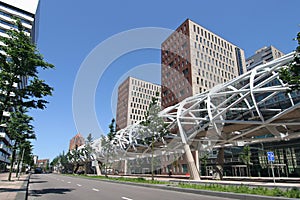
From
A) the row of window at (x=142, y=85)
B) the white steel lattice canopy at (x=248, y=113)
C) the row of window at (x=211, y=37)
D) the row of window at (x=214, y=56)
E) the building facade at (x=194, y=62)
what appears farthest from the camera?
the row of window at (x=142, y=85)

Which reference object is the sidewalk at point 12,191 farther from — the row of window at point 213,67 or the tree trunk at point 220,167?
the row of window at point 213,67

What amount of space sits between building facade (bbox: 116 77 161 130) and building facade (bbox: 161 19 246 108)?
1244 inches

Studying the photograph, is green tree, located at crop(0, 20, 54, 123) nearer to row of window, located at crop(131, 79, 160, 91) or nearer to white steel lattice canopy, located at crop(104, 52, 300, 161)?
white steel lattice canopy, located at crop(104, 52, 300, 161)

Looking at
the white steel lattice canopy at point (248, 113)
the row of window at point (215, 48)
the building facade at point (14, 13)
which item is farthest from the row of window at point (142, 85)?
the white steel lattice canopy at point (248, 113)

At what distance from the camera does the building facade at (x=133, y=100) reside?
108188 mm

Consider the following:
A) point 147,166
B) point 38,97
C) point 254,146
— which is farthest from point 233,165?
point 38,97

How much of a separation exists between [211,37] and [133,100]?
5136 cm

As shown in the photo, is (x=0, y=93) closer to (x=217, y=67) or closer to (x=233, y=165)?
(x=233, y=165)

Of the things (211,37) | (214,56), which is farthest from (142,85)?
(214,56)

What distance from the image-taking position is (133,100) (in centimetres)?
11138

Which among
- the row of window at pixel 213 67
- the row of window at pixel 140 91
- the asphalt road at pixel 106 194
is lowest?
the asphalt road at pixel 106 194

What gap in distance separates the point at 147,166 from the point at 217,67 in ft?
125

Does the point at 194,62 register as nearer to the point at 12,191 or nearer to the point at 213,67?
the point at 213,67

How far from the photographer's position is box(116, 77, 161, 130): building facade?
4259 inches
